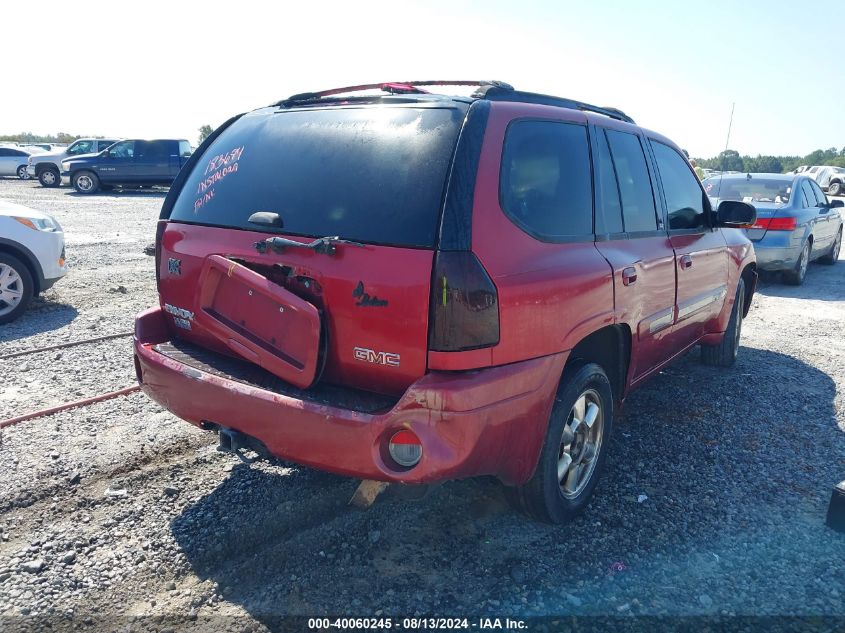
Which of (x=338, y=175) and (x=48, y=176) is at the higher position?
(x=338, y=175)

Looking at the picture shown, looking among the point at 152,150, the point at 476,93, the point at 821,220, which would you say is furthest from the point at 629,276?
the point at 152,150

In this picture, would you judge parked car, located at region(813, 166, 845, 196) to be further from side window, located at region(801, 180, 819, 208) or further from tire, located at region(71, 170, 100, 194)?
tire, located at region(71, 170, 100, 194)

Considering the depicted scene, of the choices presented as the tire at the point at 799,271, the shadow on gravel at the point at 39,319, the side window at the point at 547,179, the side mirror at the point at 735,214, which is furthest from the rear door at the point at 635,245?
the tire at the point at 799,271

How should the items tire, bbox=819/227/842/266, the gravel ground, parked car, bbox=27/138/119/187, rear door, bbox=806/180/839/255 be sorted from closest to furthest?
the gravel ground → rear door, bbox=806/180/839/255 → tire, bbox=819/227/842/266 → parked car, bbox=27/138/119/187

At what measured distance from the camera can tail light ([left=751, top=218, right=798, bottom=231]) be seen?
913cm

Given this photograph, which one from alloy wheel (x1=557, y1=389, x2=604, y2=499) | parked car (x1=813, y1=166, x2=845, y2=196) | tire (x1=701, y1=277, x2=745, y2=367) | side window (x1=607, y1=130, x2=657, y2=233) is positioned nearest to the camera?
alloy wheel (x1=557, y1=389, x2=604, y2=499)

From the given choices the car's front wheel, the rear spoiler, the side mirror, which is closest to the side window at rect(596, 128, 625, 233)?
the side mirror

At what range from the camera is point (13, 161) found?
94.0ft

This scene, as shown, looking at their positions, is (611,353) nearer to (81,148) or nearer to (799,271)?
(799,271)

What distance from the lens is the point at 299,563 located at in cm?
284

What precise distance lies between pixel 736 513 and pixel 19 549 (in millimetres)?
3397

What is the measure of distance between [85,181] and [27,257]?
18465 mm

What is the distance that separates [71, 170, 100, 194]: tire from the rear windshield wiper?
2315 centimetres

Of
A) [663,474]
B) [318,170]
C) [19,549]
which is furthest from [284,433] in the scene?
[663,474]
